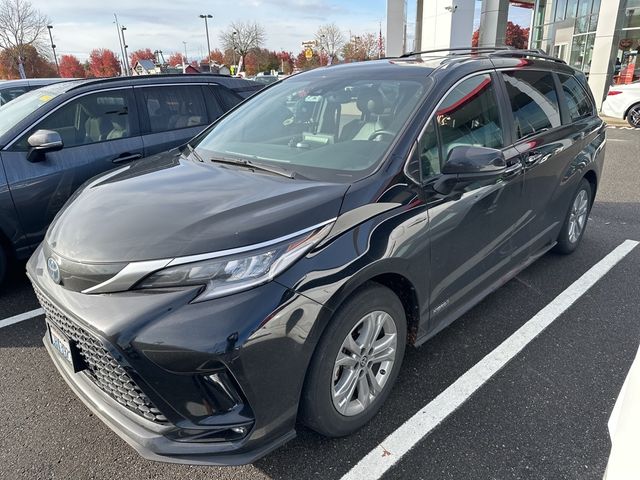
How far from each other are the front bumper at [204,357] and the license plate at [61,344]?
0.82 ft

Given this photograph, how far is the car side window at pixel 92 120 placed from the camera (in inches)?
166

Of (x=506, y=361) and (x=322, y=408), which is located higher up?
(x=322, y=408)

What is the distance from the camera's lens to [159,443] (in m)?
1.80

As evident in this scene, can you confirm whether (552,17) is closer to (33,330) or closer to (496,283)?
(496,283)

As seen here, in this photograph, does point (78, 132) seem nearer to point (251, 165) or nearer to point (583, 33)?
point (251, 165)

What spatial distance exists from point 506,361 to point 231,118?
2540mm

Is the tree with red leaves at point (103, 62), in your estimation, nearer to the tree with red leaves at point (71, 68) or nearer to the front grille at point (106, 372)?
the tree with red leaves at point (71, 68)

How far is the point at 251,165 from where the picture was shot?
2.63 meters

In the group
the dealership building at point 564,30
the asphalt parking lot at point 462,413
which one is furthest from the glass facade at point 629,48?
the asphalt parking lot at point 462,413

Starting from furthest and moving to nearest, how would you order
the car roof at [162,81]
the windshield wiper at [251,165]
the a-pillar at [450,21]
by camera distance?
the a-pillar at [450,21] → the car roof at [162,81] → the windshield wiper at [251,165]

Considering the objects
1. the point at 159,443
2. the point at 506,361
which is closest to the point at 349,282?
the point at 159,443

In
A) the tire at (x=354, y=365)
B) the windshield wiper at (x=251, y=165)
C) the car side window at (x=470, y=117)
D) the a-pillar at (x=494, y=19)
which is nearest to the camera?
the tire at (x=354, y=365)

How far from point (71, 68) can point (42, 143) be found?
97423mm

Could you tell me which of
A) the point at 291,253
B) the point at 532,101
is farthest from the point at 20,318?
the point at 532,101
